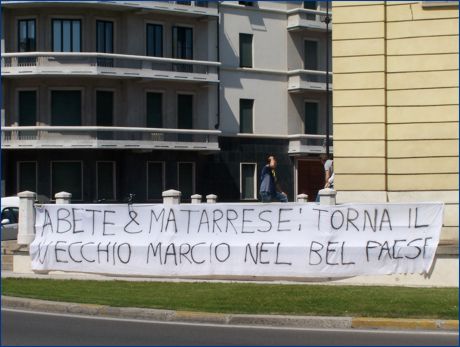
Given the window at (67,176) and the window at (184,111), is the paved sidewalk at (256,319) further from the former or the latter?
the window at (184,111)

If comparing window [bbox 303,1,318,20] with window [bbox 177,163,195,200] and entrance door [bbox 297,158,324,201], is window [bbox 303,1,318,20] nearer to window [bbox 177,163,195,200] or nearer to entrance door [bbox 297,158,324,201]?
entrance door [bbox 297,158,324,201]

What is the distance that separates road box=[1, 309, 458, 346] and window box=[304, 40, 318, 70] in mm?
37473

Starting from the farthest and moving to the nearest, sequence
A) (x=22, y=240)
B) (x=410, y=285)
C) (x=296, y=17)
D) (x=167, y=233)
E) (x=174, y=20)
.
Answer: (x=296, y=17) → (x=174, y=20) → (x=22, y=240) → (x=167, y=233) → (x=410, y=285)

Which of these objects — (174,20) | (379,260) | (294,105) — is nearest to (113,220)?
(379,260)

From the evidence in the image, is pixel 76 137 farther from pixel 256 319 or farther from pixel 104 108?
pixel 256 319

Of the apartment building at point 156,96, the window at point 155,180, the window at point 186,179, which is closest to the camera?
the apartment building at point 156,96

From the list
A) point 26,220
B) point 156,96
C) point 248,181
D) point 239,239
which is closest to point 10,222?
point 26,220

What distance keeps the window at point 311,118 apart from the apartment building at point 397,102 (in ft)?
98.1

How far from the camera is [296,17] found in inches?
1875

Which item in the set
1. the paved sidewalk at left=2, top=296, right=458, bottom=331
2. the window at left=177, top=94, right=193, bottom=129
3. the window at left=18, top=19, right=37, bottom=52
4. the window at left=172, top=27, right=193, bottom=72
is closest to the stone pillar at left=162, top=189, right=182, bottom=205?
the paved sidewalk at left=2, top=296, right=458, bottom=331

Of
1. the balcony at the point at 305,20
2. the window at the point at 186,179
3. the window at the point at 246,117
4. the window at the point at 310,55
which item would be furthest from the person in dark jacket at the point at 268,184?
the window at the point at 310,55

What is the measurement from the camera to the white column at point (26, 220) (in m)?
19.7

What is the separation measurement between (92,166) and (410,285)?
2823 cm

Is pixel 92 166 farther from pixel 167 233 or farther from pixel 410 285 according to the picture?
pixel 410 285
